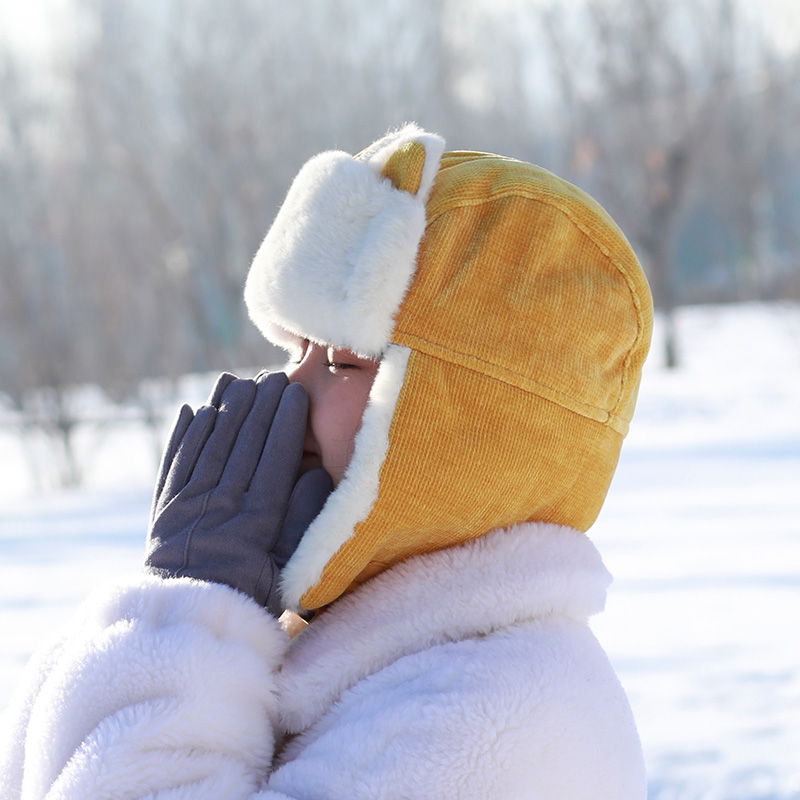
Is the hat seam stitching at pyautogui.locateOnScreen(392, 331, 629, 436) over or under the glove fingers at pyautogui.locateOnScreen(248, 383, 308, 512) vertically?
over

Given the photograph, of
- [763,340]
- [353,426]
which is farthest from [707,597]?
[763,340]

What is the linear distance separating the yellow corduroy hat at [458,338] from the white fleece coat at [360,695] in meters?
0.08

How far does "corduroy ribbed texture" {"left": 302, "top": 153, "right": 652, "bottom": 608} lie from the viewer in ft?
3.89

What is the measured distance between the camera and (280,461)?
1256 mm

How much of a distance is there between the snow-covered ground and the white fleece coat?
473 millimetres

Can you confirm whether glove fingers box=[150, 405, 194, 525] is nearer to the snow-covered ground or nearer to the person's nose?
the person's nose

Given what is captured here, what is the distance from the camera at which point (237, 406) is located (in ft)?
4.26

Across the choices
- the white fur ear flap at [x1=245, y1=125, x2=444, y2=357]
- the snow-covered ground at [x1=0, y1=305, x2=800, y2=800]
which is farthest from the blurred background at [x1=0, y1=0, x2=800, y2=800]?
the white fur ear flap at [x1=245, y1=125, x2=444, y2=357]

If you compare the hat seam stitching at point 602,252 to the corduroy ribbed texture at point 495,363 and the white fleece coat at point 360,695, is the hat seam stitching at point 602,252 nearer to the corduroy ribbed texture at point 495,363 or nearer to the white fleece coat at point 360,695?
the corduroy ribbed texture at point 495,363

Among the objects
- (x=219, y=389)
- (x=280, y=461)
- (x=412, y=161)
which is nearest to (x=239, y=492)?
(x=280, y=461)

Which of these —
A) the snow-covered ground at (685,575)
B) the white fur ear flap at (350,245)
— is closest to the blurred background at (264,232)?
the snow-covered ground at (685,575)

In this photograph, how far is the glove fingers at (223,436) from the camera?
1.25 metres

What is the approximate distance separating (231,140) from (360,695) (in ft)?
39.2

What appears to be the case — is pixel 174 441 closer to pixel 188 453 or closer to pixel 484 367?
pixel 188 453
